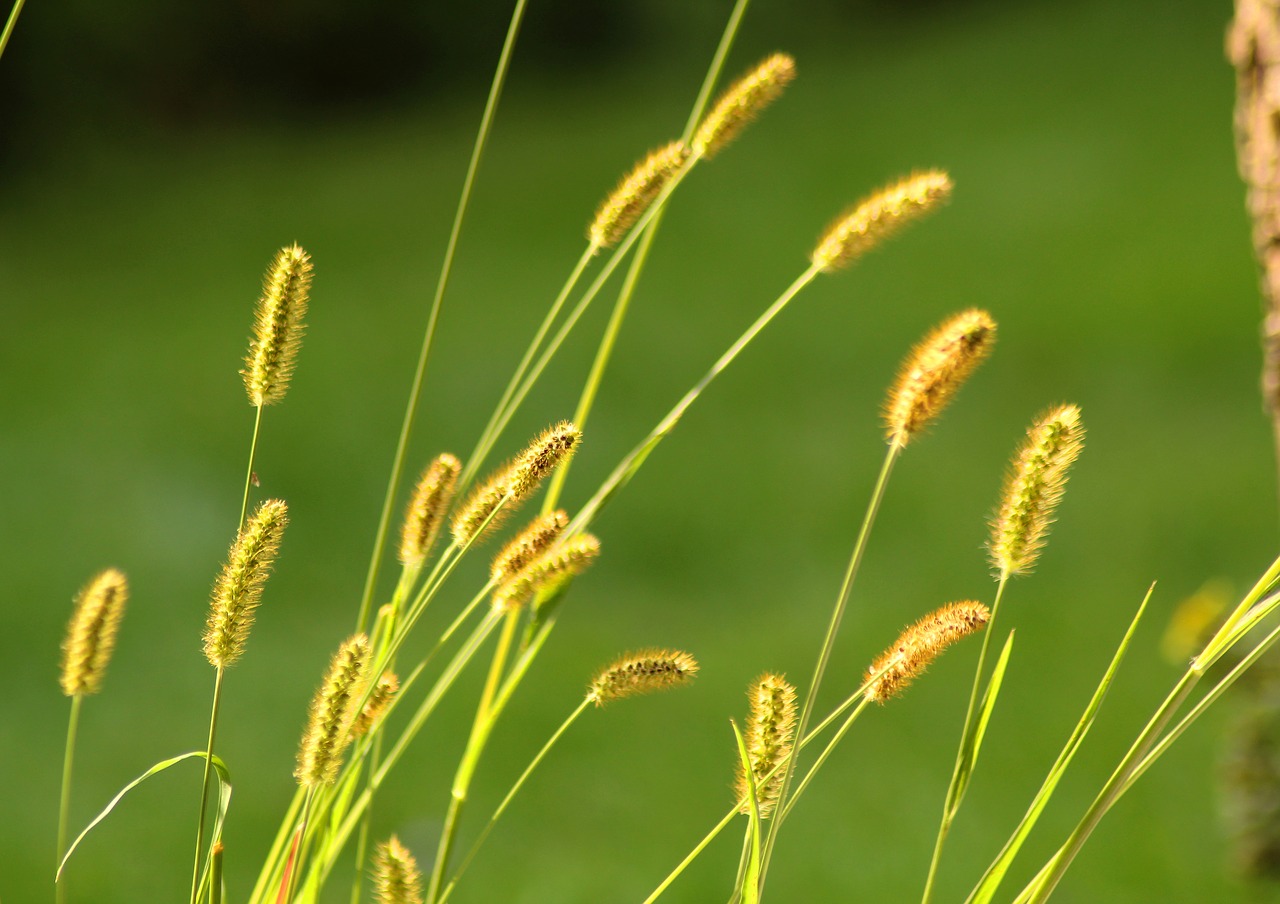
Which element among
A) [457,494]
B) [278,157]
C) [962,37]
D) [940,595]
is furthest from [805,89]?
[457,494]

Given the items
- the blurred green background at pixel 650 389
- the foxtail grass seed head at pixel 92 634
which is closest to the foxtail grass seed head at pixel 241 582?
the foxtail grass seed head at pixel 92 634

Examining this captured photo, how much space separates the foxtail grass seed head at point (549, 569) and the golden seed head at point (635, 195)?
199 mm

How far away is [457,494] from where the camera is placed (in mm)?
727

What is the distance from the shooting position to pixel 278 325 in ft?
2.22

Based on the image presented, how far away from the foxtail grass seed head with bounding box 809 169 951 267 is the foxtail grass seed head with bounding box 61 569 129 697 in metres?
0.43

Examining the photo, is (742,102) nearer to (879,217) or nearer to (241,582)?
(879,217)

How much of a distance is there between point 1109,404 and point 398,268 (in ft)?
7.79

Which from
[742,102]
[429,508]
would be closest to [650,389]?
[742,102]

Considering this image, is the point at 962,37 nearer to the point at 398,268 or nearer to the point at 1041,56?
the point at 1041,56

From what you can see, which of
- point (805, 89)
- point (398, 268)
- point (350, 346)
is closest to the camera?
point (350, 346)

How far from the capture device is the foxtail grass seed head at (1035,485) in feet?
2.08

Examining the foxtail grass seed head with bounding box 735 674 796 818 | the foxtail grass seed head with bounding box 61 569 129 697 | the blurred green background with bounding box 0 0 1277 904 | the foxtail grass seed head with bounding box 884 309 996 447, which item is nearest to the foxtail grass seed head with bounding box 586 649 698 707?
the foxtail grass seed head with bounding box 735 674 796 818

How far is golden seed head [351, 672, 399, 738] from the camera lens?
709 millimetres

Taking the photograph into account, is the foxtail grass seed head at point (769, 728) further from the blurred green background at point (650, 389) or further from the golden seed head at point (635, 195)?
the blurred green background at point (650, 389)
